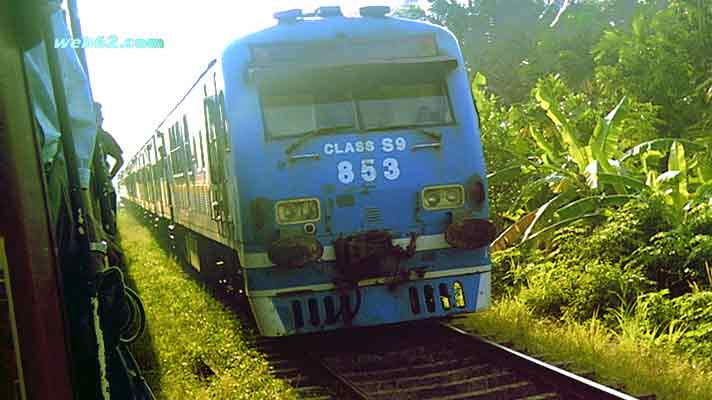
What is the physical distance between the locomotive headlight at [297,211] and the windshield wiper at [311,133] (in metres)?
0.39

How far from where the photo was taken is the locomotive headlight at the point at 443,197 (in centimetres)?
651

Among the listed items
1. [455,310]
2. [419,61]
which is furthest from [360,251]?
[419,61]

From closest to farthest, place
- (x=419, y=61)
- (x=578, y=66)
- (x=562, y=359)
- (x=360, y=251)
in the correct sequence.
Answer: (x=562, y=359), (x=360, y=251), (x=419, y=61), (x=578, y=66)

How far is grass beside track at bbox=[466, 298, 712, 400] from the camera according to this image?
4.89 metres

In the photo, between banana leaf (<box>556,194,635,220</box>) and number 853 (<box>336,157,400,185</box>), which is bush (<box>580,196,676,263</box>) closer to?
banana leaf (<box>556,194,635,220</box>)

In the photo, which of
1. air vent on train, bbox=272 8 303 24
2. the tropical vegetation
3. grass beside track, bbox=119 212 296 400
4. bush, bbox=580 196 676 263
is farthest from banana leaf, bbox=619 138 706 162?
grass beside track, bbox=119 212 296 400

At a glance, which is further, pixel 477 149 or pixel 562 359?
pixel 477 149

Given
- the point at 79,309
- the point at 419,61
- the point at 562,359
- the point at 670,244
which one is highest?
the point at 419,61

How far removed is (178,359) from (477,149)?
9.72 feet

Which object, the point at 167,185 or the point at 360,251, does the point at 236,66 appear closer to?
the point at 360,251

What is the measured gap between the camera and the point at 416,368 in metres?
5.94

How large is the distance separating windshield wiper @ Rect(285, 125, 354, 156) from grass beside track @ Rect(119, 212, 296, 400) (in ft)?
5.43

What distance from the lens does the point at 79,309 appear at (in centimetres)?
265

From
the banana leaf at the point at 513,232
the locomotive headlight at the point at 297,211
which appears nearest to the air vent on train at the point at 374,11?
the locomotive headlight at the point at 297,211
